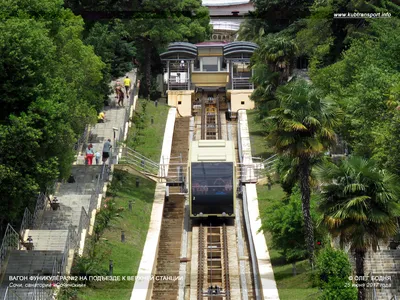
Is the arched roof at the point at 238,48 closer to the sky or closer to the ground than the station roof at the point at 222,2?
closer to the ground

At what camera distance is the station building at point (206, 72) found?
242 ft

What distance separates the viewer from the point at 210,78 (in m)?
77.0

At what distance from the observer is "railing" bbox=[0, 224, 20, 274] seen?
38219mm

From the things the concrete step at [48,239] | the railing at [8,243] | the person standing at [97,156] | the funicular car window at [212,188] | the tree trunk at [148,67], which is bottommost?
the railing at [8,243]

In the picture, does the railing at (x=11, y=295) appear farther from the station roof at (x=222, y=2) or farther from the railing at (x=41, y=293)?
the station roof at (x=222, y=2)

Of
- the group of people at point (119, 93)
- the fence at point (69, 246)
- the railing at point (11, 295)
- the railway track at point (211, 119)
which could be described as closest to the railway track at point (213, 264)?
the fence at point (69, 246)

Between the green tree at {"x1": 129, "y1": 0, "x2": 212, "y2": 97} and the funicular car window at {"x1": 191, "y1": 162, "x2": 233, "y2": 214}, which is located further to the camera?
the green tree at {"x1": 129, "y1": 0, "x2": 212, "y2": 97}

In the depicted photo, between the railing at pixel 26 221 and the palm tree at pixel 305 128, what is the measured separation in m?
10.0

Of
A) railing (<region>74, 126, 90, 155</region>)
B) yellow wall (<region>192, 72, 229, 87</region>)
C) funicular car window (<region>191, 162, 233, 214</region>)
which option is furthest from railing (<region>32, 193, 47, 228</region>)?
yellow wall (<region>192, 72, 229, 87</region>)

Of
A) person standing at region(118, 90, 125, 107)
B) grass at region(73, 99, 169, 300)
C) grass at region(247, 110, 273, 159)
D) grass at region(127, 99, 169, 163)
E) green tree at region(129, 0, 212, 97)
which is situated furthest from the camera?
→ green tree at region(129, 0, 212, 97)

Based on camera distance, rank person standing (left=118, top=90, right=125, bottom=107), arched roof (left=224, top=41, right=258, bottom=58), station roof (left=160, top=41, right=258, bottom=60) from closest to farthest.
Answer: person standing (left=118, top=90, right=125, bottom=107)
station roof (left=160, top=41, right=258, bottom=60)
arched roof (left=224, top=41, right=258, bottom=58)

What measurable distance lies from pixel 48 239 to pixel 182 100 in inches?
1299

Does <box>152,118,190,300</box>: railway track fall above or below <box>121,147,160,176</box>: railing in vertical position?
below

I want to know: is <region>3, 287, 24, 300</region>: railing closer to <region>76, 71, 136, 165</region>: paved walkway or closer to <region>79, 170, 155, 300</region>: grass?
<region>79, 170, 155, 300</region>: grass
